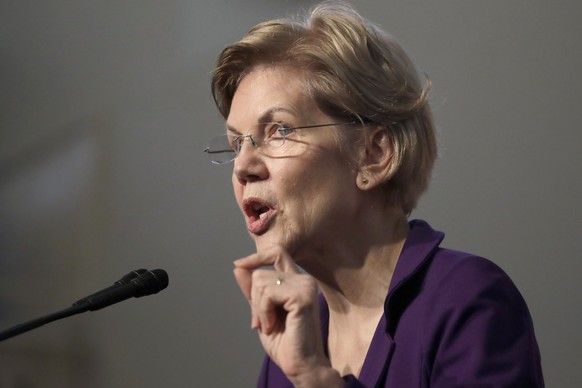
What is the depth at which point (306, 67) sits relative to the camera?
140 centimetres

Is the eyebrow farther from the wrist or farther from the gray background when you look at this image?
the gray background

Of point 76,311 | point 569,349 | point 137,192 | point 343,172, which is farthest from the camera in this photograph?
point 137,192

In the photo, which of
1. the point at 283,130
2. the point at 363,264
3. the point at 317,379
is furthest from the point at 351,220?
the point at 317,379

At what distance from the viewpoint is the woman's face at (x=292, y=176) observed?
4.34 ft

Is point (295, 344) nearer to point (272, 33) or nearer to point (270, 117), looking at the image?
point (270, 117)

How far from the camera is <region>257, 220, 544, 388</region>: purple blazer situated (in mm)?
1165

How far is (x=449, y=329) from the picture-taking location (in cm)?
122

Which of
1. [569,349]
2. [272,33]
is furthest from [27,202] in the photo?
[569,349]

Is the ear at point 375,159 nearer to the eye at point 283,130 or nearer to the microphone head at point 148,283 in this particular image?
the eye at point 283,130

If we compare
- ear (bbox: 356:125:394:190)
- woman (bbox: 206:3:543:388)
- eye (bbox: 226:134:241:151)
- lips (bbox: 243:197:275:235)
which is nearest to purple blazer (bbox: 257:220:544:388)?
woman (bbox: 206:3:543:388)

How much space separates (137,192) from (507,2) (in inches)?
52.9

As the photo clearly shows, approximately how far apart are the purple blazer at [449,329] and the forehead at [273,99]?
0.32 m

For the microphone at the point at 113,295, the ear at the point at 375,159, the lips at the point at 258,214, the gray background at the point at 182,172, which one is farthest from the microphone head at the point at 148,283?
the gray background at the point at 182,172

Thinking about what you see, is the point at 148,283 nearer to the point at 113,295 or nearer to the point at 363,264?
the point at 113,295
